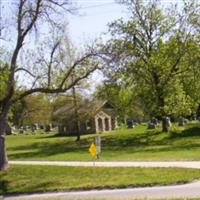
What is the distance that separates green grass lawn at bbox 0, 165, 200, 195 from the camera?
24.1 meters

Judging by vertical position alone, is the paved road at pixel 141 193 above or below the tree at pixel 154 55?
below

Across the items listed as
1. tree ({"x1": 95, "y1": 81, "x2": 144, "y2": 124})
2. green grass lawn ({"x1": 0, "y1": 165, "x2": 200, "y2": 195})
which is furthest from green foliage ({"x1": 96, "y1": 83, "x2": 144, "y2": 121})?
green grass lawn ({"x1": 0, "y1": 165, "x2": 200, "y2": 195})

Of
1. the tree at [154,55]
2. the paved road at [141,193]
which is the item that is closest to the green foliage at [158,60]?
the tree at [154,55]

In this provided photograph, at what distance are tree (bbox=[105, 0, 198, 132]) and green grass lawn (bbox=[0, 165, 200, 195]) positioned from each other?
24.7 metres

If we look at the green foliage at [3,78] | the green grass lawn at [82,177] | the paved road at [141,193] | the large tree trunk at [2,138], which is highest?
the green foliage at [3,78]

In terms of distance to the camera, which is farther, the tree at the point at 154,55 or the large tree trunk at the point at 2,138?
the tree at the point at 154,55

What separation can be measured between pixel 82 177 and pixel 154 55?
3115 cm

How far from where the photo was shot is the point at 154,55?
5725 centimetres

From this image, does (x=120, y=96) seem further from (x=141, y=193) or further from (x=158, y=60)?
(x=141, y=193)

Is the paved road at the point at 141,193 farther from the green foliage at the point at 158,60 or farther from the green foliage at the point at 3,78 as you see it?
the green foliage at the point at 158,60

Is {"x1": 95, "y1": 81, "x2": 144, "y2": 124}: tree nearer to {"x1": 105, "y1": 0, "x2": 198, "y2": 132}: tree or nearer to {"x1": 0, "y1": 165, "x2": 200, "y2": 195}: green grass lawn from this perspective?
{"x1": 105, "y1": 0, "x2": 198, "y2": 132}: tree

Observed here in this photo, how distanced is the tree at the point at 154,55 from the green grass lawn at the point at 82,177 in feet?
81.2

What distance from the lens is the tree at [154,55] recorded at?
55844mm

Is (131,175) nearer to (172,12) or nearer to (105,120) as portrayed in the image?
(172,12)
